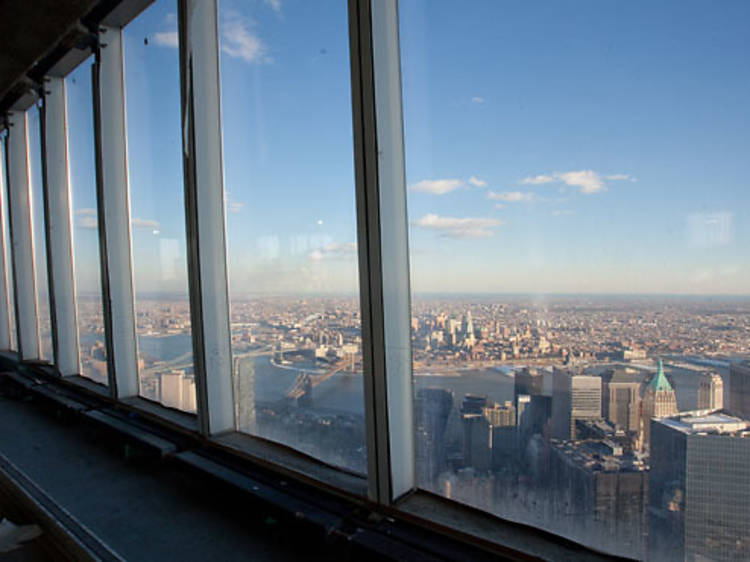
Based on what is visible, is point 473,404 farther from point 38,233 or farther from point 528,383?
point 38,233

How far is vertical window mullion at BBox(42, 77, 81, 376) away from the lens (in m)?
3.56

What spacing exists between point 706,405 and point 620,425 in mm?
196

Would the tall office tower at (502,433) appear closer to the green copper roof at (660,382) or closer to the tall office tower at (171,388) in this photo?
the green copper roof at (660,382)

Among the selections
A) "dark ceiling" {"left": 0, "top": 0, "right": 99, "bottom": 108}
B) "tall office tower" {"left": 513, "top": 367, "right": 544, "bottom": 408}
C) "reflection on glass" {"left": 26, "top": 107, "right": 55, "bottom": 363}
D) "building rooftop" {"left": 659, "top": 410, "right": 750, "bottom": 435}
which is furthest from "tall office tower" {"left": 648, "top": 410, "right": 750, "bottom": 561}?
"reflection on glass" {"left": 26, "top": 107, "right": 55, "bottom": 363}

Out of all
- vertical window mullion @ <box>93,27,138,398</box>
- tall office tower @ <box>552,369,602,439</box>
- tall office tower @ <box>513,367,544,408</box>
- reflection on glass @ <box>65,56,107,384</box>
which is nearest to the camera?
tall office tower @ <box>552,369,602,439</box>

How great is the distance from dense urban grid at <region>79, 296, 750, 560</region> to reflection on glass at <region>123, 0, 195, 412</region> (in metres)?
1.15

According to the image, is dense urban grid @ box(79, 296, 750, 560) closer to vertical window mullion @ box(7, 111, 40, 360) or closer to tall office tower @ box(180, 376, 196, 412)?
tall office tower @ box(180, 376, 196, 412)

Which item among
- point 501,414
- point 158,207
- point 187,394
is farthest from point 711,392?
point 158,207

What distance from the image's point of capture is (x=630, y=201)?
3.55ft

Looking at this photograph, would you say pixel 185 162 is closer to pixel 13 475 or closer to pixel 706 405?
pixel 13 475

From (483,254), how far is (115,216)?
270cm

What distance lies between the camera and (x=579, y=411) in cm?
115

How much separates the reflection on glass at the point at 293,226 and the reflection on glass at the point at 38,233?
3.32m

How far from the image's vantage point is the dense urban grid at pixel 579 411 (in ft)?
3.19
